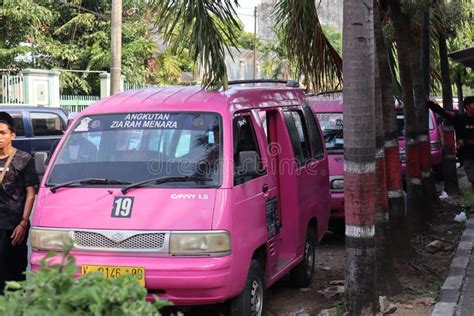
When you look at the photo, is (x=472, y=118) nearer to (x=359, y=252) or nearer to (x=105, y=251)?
(x=359, y=252)

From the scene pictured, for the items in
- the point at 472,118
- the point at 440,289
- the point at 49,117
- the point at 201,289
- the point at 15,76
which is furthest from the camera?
the point at 15,76

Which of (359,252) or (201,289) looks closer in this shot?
(201,289)

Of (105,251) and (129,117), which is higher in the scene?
(129,117)

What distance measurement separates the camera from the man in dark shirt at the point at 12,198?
16.3 ft

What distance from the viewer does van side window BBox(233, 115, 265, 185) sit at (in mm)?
4809

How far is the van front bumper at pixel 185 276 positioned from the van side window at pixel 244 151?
727 millimetres

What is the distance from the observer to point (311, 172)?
257 inches

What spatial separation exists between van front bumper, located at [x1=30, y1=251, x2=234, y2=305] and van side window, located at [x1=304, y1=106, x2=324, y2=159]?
2868mm

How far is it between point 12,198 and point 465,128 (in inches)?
283

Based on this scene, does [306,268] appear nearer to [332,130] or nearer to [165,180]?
[165,180]

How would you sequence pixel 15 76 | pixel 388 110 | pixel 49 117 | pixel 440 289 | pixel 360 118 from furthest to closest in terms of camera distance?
pixel 15 76, pixel 49 117, pixel 388 110, pixel 440 289, pixel 360 118

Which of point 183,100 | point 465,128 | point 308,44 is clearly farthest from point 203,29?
point 465,128

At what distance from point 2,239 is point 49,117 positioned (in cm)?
914

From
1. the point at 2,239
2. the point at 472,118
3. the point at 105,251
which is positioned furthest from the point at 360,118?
the point at 472,118
